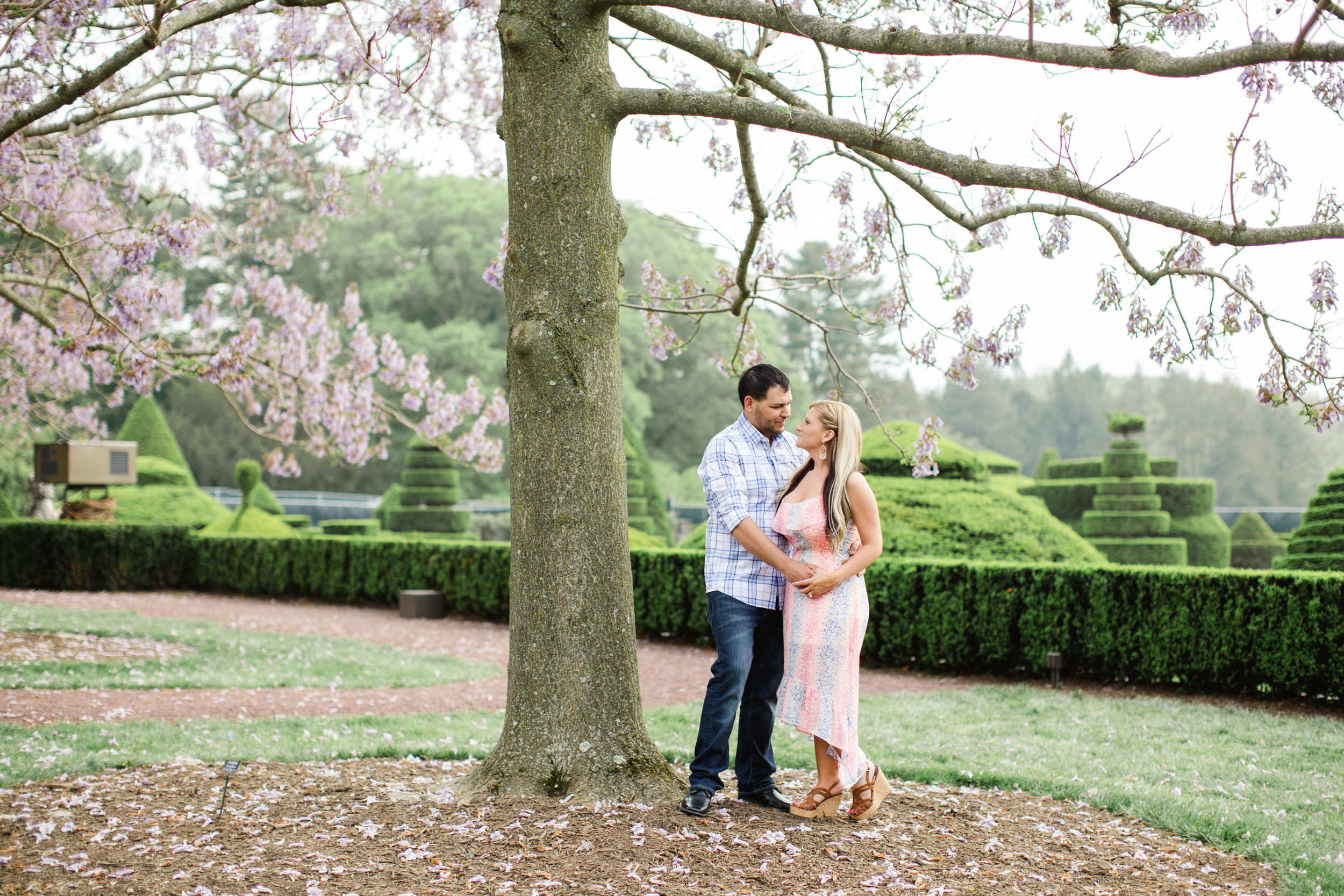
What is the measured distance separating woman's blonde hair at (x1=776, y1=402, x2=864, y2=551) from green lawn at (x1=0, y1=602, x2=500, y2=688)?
5.14 m

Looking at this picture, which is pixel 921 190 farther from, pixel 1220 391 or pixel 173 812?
pixel 1220 391

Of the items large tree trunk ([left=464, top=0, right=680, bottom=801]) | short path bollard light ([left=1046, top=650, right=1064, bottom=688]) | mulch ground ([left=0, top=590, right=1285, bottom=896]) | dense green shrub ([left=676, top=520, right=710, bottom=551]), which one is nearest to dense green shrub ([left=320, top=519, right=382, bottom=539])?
dense green shrub ([left=676, top=520, right=710, bottom=551])

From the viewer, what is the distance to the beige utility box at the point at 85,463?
14.8 m

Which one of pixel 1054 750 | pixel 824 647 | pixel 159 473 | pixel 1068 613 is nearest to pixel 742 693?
pixel 824 647

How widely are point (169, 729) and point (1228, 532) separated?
839 inches

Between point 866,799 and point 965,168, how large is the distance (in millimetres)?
2401

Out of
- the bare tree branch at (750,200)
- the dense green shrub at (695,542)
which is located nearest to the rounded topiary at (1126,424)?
the dense green shrub at (695,542)

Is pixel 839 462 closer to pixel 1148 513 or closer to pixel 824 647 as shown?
pixel 824 647

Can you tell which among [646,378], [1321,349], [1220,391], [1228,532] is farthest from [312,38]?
[1220,391]

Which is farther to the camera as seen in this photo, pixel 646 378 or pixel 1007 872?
pixel 646 378

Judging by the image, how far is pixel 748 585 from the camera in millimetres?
3695

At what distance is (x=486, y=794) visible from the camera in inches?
148

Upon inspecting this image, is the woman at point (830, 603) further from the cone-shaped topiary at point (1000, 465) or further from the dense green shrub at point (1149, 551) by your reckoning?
the cone-shaped topiary at point (1000, 465)

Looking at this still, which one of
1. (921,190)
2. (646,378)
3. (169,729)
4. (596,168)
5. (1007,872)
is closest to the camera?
(1007,872)
